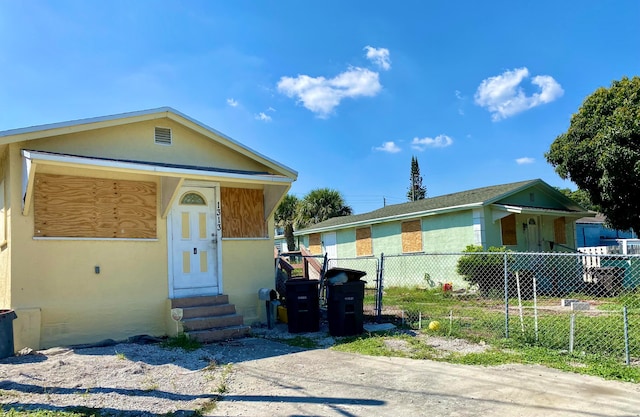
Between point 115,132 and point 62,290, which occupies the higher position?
point 115,132

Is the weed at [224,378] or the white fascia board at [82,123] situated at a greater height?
the white fascia board at [82,123]

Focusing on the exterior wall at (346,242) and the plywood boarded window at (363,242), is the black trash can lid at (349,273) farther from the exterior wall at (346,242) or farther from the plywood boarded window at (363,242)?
the exterior wall at (346,242)

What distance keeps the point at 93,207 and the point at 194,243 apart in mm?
2071

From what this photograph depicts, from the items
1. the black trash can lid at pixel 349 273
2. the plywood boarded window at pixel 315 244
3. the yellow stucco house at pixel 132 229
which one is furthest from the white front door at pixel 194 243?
the plywood boarded window at pixel 315 244

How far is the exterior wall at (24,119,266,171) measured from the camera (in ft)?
27.3

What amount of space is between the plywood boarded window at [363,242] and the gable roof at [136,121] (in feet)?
36.3

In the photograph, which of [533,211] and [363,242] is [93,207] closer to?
[533,211]

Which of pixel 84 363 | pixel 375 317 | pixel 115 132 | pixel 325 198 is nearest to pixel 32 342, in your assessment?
pixel 84 363

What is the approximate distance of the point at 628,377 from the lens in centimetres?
538

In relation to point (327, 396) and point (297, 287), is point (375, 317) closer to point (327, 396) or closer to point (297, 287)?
point (297, 287)

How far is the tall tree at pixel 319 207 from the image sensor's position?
97.5 ft

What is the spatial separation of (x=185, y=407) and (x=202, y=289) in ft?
15.7

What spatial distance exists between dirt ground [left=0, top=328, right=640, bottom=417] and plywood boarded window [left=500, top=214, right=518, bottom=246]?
11566mm

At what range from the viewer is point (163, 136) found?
9406 millimetres
